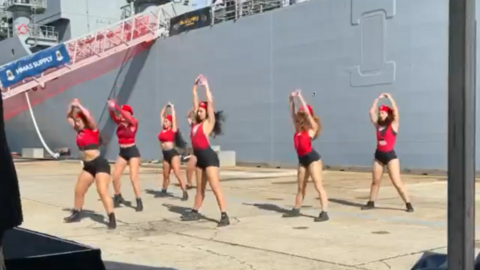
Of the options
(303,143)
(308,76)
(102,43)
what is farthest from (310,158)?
(102,43)

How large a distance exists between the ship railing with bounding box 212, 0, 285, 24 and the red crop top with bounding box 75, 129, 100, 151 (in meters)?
13.4

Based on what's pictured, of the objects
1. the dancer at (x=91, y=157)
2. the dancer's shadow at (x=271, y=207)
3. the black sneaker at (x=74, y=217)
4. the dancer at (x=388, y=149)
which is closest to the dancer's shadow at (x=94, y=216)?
the black sneaker at (x=74, y=217)

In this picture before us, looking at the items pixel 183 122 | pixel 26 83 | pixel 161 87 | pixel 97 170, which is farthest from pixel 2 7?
pixel 97 170

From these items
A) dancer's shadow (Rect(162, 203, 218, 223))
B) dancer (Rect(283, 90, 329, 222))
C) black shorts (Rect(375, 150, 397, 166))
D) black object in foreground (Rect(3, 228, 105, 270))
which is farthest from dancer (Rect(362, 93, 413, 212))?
black object in foreground (Rect(3, 228, 105, 270))

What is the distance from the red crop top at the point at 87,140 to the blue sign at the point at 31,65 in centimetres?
1562

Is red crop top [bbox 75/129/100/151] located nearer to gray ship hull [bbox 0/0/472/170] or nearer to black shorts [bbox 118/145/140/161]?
black shorts [bbox 118/145/140/161]

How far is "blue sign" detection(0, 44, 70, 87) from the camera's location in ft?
72.9

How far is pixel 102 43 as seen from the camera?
2398 centimetres

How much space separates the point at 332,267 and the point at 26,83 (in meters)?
19.8

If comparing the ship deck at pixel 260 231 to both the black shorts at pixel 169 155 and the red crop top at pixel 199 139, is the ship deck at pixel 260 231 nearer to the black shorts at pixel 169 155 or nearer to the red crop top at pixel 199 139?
the black shorts at pixel 169 155

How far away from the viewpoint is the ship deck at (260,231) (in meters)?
5.76

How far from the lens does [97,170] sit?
25.4ft

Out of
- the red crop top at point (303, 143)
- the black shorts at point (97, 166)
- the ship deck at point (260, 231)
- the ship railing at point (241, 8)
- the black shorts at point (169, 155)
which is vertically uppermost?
the ship railing at point (241, 8)

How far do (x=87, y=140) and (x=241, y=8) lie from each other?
14582 millimetres
